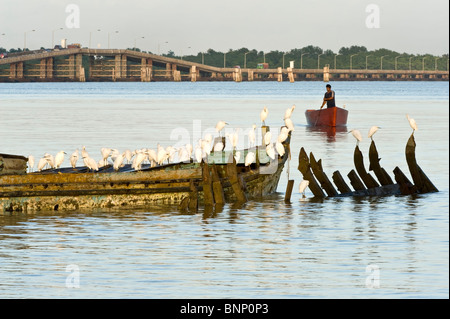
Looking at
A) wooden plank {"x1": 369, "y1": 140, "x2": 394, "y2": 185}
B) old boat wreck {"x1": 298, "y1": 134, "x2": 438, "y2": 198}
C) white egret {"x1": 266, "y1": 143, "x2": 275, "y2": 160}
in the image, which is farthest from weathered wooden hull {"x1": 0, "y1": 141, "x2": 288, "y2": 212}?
wooden plank {"x1": 369, "y1": 140, "x2": 394, "y2": 185}

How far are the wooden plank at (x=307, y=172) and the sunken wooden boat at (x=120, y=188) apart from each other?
1.65 meters

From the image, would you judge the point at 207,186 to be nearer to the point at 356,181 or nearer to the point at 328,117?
the point at 356,181

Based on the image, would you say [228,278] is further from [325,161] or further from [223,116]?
[223,116]

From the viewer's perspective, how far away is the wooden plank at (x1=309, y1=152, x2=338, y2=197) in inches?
1057

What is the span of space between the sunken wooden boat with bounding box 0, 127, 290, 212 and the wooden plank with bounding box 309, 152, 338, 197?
226 cm

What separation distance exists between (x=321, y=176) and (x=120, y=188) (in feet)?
18.9

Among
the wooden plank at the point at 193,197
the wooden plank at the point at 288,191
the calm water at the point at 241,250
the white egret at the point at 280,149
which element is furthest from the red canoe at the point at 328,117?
the wooden plank at the point at 193,197

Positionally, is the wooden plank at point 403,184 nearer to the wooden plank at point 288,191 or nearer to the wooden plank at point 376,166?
the wooden plank at point 376,166

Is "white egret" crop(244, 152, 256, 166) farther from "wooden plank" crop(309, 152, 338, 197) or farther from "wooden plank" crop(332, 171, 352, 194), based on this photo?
"wooden plank" crop(332, 171, 352, 194)

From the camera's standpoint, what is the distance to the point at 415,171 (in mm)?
27906

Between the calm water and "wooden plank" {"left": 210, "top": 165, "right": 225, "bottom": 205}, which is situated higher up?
"wooden plank" {"left": 210, "top": 165, "right": 225, "bottom": 205}

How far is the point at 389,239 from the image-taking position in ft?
71.6

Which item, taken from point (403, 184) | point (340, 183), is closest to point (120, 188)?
point (340, 183)

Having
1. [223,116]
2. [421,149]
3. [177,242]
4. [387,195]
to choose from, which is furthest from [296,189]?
[223,116]
